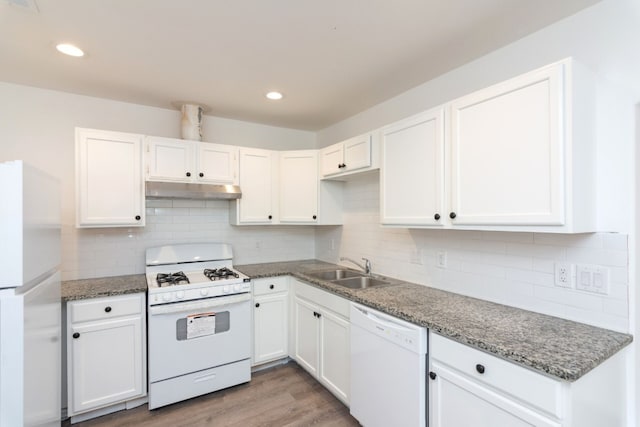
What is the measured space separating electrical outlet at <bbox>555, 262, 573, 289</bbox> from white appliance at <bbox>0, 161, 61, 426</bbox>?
2.46 m

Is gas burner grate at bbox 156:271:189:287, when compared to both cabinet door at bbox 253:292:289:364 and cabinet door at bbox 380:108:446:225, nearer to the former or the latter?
cabinet door at bbox 253:292:289:364

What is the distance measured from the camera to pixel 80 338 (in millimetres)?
2207

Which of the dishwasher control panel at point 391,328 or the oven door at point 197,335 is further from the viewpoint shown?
the oven door at point 197,335

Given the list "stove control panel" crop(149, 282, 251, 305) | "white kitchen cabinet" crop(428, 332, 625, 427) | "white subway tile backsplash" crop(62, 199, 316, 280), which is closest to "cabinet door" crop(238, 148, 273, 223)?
"white subway tile backsplash" crop(62, 199, 316, 280)

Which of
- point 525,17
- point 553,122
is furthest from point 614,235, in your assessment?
point 525,17

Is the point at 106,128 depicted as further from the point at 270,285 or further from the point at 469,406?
the point at 469,406

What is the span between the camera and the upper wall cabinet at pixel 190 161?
270cm

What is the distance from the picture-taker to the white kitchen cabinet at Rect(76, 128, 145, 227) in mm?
2439

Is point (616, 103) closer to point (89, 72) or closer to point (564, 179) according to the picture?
point (564, 179)

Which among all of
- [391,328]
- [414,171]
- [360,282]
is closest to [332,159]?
[414,171]

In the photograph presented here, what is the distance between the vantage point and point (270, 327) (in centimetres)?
294

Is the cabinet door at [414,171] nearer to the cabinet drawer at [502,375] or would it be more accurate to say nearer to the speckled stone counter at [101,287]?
the cabinet drawer at [502,375]

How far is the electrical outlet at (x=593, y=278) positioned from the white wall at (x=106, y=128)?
9.30 feet

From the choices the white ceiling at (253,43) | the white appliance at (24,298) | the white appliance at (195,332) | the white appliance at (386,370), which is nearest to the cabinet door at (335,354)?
the white appliance at (386,370)
